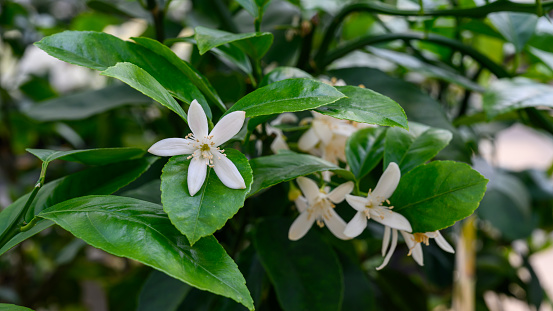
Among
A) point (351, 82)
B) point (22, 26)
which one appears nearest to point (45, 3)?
point (22, 26)

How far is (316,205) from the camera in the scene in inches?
12.0

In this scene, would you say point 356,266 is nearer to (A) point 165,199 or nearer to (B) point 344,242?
(B) point 344,242

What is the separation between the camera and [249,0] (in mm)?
314

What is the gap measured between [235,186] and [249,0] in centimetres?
16

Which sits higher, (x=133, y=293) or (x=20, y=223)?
(x=20, y=223)

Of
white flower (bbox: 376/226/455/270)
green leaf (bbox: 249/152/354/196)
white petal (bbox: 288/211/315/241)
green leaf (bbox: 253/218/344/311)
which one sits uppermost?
green leaf (bbox: 249/152/354/196)

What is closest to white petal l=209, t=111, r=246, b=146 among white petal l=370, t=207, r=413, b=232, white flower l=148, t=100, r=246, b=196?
white flower l=148, t=100, r=246, b=196

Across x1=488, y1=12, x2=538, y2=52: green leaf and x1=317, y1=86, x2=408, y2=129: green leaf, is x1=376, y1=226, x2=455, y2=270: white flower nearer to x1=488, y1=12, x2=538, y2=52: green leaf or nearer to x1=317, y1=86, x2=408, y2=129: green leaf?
x1=317, y1=86, x2=408, y2=129: green leaf

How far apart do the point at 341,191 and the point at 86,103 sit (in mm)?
347

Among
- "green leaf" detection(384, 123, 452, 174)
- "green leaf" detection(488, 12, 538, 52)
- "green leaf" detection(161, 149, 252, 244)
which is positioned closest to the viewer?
"green leaf" detection(161, 149, 252, 244)

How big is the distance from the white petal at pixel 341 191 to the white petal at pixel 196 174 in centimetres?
10

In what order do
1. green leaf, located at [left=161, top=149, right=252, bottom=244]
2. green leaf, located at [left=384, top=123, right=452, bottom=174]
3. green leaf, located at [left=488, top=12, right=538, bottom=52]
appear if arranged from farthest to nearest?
1. green leaf, located at [left=488, top=12, right=538, bottom=52]
2. green leaf, located at [left=384, top=123, right=452, bottom=174]
3. green leaf, located at [left=161, top=149, right=252, bottom=244]

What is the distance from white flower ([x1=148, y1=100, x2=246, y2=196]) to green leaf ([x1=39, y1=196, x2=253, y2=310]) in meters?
0.03

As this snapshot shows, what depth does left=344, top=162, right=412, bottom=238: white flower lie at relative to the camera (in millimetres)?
272
